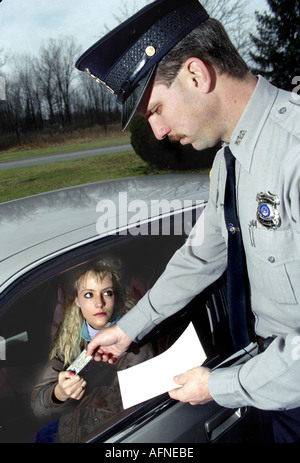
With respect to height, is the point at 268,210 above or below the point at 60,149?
below

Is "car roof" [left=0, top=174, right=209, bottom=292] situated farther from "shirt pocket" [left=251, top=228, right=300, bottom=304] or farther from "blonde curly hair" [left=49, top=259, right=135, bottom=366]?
"shirt pocket" [left=251, top=228, right=300, bottom=304]

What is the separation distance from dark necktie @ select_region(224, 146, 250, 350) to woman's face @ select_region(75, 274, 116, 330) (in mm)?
513

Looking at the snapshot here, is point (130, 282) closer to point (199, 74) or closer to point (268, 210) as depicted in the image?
point (268, 210)

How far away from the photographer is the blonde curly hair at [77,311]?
1.53m

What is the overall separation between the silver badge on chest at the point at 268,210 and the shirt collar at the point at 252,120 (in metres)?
0.11

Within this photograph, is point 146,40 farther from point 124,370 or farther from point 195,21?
point 124,370

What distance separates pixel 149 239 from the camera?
5.88 ft

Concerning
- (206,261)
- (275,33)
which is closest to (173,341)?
(206,261)

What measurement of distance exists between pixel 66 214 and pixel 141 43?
83 centimetres

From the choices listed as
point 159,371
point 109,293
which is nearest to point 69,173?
point 109,293

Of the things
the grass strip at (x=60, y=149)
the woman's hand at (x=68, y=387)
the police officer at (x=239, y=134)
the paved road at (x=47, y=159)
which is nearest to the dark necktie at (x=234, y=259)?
the police officer at (x=239, y=134)

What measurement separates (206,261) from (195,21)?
0.78 metres

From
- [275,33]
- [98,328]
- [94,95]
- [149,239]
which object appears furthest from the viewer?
[94,95]

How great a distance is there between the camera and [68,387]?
4.62ft
